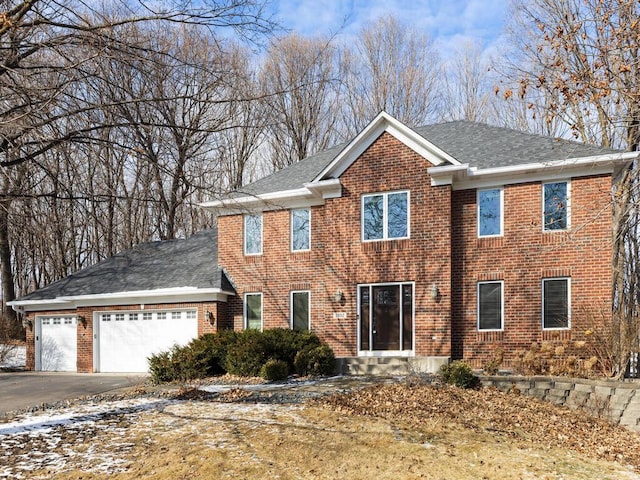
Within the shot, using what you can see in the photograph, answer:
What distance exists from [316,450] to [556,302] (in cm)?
899

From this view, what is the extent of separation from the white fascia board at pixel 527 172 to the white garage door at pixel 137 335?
9003 millimetres

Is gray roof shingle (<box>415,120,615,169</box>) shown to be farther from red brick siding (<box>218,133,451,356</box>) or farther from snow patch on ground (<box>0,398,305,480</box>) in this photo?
snow patch on ground (<box>0,398,305,480</box>)

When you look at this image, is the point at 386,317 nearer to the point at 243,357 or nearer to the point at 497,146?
the point at 243,357

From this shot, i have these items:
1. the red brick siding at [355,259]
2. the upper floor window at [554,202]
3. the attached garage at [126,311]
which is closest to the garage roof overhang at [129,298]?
the attached garage at [126,311]

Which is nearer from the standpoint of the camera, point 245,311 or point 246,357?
point 246,357

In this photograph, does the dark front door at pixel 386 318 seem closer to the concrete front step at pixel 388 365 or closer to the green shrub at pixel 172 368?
the concrete front step at pixel 388 365

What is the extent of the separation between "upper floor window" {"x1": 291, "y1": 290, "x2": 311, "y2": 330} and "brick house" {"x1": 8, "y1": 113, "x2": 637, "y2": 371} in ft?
0.11

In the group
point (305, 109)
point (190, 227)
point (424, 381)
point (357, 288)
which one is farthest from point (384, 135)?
point (190, 227)

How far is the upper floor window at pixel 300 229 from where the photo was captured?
16.4m

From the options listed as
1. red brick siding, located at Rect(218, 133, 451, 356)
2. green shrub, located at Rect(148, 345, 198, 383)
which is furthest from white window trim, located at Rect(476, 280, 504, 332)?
green shrub, located at Rect(148, 345, 198, 383)

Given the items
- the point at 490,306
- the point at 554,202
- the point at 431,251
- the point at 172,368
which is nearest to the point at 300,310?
the point at 172,368

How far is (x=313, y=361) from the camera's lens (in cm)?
1408

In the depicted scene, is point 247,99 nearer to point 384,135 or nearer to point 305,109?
point 384,135

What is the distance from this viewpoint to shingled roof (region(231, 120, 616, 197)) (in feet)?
46.5
